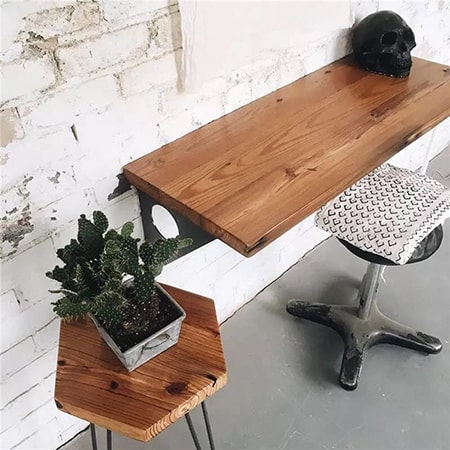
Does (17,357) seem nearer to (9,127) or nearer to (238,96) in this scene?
(9,127)

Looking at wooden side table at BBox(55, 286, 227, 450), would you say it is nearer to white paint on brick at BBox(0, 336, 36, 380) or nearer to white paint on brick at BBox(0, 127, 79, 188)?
white paint on brick at BBox(0, 336, 36, 380)

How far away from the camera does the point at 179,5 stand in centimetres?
104

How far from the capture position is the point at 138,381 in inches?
36.8

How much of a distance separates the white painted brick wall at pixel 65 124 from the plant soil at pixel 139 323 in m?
0.28

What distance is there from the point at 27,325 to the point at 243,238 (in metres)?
0.55

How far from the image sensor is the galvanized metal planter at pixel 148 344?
0.91 m

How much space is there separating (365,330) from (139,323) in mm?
894

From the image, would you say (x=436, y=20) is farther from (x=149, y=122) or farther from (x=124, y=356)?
(x=124, y=356)

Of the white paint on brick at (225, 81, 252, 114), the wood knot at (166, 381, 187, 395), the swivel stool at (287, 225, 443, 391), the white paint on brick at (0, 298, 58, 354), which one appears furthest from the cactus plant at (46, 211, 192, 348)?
the swivel stool at (287, 225, 443, 391)

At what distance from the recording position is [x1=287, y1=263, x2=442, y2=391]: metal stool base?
153 cm

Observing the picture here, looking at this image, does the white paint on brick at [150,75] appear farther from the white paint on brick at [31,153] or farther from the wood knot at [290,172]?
the wood knot at [290,172]

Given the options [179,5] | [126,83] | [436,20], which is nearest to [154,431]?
[126,83]

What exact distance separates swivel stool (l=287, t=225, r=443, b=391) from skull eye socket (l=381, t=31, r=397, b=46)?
2.02ft

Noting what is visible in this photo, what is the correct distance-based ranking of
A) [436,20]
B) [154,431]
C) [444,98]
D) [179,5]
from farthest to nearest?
[436,20] → [444,98] → [179,5] → [154,431]
